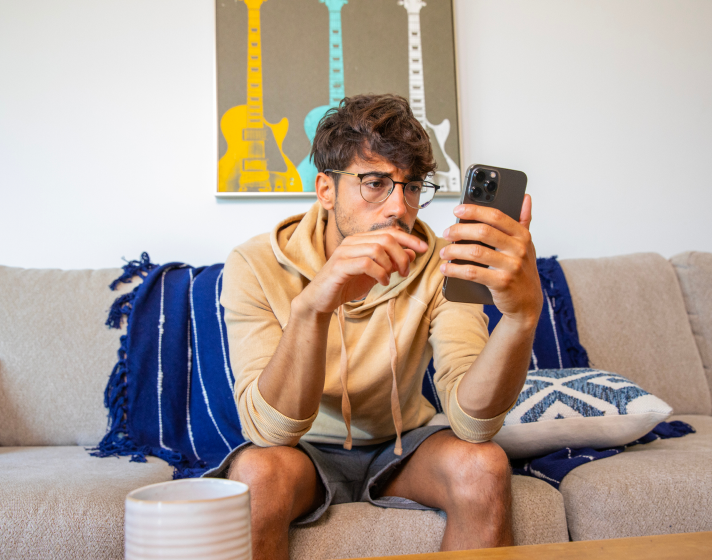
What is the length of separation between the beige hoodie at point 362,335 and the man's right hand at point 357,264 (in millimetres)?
276

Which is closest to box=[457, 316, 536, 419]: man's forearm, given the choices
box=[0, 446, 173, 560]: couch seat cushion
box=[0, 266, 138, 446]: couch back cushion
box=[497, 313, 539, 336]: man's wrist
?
box=[497, 313, 539, 336]: man's wrist

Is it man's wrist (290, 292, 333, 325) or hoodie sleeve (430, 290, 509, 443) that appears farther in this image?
hoodie sleeve (430, 290, 509, 443)

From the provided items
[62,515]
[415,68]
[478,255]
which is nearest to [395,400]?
[478,255]

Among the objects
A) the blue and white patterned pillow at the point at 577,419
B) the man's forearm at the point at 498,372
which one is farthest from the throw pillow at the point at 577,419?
the man's forearm at the point at 498,372

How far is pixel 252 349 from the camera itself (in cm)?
110

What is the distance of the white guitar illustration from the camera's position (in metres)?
2.01

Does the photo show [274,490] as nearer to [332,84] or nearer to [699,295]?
[332,84]

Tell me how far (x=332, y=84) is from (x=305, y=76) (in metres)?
0.10

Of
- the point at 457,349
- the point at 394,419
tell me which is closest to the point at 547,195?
the point at 457,349

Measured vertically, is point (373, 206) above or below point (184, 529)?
above

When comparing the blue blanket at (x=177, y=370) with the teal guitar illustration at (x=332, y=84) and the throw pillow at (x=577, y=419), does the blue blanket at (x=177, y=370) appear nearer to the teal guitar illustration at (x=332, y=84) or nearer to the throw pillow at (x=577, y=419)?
the throw pillow at (x=577, y=419)

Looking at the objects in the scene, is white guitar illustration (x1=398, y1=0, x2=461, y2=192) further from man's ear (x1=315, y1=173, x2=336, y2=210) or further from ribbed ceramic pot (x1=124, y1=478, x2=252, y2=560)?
ribbed ceramic pot (x1=124, y1=478, x2=252, y2=560)

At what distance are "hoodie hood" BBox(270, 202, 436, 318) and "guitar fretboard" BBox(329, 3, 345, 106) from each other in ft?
2.56

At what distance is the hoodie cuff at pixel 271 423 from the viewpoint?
37.3 inches
